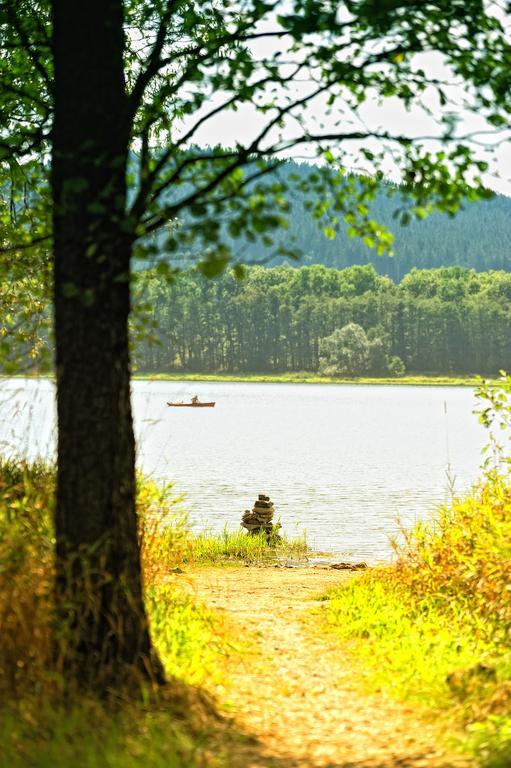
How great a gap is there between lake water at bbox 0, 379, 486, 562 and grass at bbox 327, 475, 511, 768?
1.42 m

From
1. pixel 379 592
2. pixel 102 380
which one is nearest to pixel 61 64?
pixel 102 380

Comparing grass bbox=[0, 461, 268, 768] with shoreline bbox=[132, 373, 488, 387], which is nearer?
grass bbox=[0, 461, 268, 768]

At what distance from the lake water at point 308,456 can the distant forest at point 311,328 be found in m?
46.7

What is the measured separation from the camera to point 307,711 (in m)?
5.83

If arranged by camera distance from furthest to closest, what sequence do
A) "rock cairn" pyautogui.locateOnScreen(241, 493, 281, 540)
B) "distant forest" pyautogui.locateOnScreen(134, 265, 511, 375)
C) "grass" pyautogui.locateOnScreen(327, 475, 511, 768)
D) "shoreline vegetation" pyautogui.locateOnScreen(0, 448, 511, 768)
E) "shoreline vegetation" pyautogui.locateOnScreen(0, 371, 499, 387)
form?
"distant forest" pyautogui.locateOnScreen(134, 265, 511, 375) < "shoreline vegetation" pyautogui.locateOnScreen(0, 371, 499, 387) < "rock cairn" pyautogui.locateOnScreen(241, 493, 281, 540) < "grass" pyautogui.locateOnScreen(327, 475, 511, 768) < "shoreline vegetation" pyautogui.locateOnScreen(0, 448, 511, 768)

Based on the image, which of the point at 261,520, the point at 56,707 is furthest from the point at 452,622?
the point at 261,520

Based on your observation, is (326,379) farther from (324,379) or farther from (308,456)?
(308,456)

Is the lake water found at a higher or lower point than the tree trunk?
lower

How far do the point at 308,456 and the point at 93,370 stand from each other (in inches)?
1529

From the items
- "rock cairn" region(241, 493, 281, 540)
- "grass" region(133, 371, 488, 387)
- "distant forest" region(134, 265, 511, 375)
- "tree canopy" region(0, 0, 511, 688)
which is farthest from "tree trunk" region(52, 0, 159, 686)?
"grass" region(133, 371, 488, 387)

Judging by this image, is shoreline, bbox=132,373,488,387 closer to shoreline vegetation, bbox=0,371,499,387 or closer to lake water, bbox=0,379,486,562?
shoreline vegetation, bbox=0,371,499,387

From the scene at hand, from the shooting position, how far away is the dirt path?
4.97 m

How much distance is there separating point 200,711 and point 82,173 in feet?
10.0

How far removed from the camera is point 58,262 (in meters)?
5.29
